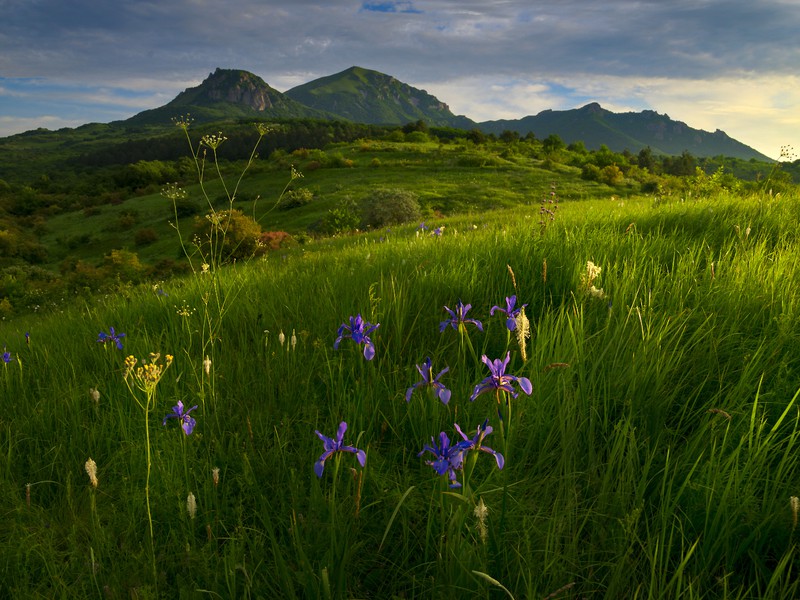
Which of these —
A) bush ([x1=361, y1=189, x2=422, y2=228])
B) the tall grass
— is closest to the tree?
bush ([x1=361, y1=189, x2=422, y2=228])

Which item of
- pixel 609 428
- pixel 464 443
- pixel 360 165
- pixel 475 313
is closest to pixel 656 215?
pixel 475 313

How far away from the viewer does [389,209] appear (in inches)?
1287

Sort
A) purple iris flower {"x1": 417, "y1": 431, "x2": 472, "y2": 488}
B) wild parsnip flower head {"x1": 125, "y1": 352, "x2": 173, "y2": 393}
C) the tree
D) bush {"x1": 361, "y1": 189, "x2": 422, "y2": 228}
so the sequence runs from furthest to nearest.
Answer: the tree < bush {"x1": 361, "y1": 189, "x2": 422, "y2": 228} < wild parsnip flower head {"x1": 125, "y1": 352, "x2": 173, "y2": 393} < purple iris flower {"x1": 417, "y1": 431, "x2": 472, "y2": 488}

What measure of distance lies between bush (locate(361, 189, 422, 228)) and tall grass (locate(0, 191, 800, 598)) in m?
28.5

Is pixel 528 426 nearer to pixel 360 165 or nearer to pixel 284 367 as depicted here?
pixel 284 367

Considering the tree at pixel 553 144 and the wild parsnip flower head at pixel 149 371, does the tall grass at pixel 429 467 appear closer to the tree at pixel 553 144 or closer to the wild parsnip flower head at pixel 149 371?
the wild parsnip flower head at pixel 149 371

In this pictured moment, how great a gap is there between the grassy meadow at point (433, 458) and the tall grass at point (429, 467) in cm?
1

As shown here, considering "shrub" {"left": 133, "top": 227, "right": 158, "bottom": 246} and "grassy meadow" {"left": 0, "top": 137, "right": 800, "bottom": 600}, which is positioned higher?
"grassy meadow" {"left": 0, "top": 137, "right": 800, "bottom": 600}

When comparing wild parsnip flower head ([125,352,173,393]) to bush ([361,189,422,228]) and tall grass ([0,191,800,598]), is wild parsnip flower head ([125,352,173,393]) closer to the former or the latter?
tall grass ([0,191,800,598])

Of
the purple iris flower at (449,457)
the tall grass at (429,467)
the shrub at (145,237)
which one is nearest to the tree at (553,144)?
the shrub at (145,237)

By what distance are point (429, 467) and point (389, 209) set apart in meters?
31.9

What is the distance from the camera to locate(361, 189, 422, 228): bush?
31797 millimetres

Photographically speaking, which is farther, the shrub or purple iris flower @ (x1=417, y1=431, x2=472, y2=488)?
the shrub

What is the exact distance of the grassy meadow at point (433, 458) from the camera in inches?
50.2
